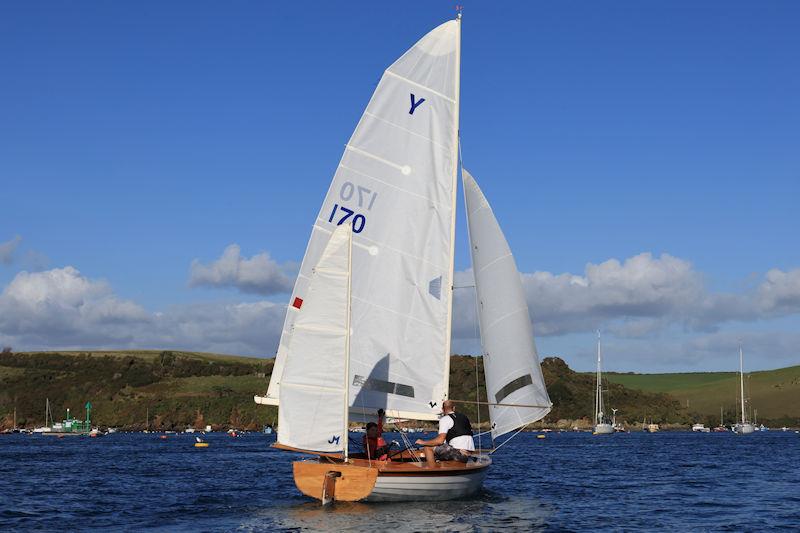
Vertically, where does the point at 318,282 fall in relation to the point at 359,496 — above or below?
above

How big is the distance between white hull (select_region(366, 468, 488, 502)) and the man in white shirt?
0.85m

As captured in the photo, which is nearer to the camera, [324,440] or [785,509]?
[324,440]

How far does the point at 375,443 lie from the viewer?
33.7 m

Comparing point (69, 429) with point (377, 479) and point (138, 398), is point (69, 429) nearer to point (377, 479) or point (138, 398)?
point (138, 398)

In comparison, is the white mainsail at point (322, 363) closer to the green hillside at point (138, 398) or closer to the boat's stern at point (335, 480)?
the boat's stern at point (335, 480)

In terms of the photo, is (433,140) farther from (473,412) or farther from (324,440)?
(473,412)

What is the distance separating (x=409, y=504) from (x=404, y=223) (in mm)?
10464

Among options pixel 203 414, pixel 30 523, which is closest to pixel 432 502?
pixel 30 523

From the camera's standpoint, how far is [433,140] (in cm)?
3619

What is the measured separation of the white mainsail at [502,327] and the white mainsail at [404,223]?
217 cm

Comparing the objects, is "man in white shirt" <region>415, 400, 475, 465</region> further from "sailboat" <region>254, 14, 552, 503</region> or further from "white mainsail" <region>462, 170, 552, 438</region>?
"white mainsail" <region>462, 170, 552, 438</region>

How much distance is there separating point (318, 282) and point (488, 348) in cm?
860

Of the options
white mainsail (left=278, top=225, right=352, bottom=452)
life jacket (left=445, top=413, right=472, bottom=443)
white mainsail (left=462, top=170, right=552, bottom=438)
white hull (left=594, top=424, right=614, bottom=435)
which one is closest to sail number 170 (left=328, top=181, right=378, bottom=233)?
white mainsail (left=278, top=225, right=352, bottom=452)

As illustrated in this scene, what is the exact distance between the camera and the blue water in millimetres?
30875
